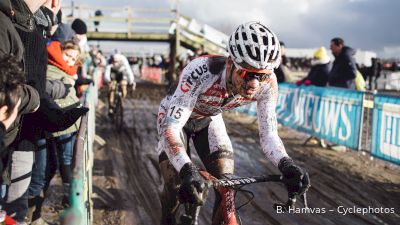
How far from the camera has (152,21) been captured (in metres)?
29.0

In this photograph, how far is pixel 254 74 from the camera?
346cm

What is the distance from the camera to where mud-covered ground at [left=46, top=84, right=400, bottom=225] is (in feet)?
20.0

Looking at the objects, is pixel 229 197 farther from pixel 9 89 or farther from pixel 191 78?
pixel 9 89

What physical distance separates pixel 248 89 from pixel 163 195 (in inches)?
49.1

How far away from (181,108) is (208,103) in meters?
0.42

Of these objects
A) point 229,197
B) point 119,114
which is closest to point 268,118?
point 229,197

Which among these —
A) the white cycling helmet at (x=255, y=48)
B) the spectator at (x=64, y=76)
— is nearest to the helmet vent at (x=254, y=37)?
the white cycling helmet at (x=255, y=48)

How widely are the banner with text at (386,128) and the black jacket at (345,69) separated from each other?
205 centimetres

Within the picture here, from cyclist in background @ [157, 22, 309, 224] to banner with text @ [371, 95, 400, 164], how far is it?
491cm

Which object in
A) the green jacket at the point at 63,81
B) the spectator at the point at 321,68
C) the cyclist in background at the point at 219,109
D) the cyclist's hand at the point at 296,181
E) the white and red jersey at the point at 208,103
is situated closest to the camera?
the cyclist's hand at the point at 296,181

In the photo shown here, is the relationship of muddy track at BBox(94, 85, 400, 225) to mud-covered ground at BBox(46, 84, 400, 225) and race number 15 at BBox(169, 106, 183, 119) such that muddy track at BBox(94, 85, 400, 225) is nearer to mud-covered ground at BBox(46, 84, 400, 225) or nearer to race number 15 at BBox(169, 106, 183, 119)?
mud-covered ground at BBox(46, 84, 400, 225)

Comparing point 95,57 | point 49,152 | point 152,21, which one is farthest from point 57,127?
point 152,21

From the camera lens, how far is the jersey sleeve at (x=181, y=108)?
3.53m

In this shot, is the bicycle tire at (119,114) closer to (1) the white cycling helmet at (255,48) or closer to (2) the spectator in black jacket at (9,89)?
(1) the white cycling helmet at (255,48)
